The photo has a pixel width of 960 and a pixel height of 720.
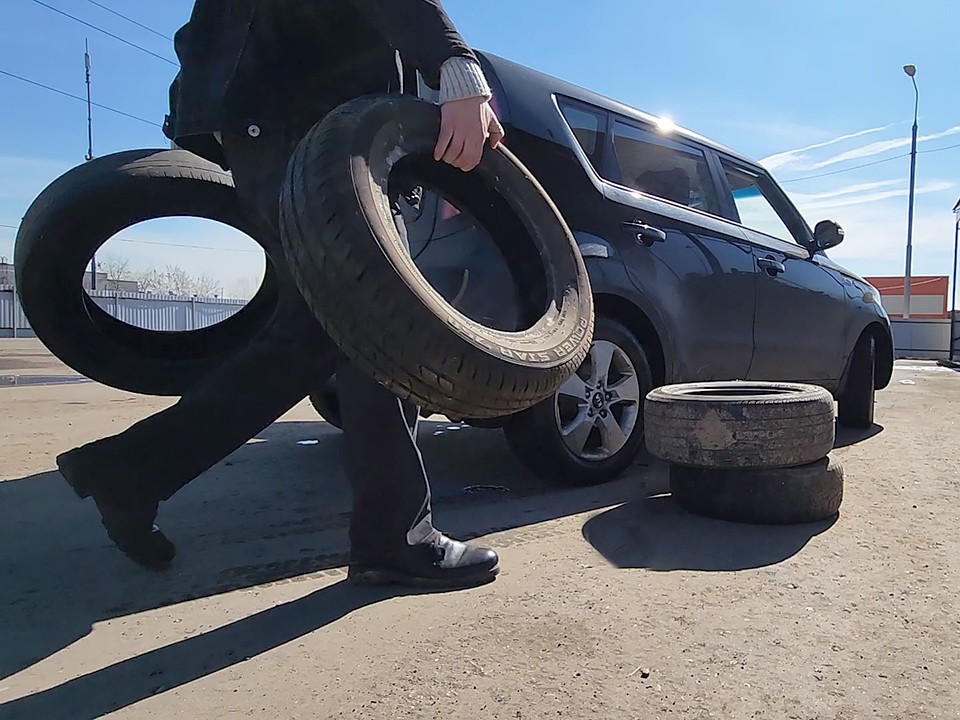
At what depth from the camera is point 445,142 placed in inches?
87.7

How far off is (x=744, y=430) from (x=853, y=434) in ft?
9.47

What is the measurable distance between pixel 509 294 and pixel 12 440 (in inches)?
144

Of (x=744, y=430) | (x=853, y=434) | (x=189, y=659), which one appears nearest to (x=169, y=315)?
(x=853, y=434)

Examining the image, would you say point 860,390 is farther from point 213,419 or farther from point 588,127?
point 213,419

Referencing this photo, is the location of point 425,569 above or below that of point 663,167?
below

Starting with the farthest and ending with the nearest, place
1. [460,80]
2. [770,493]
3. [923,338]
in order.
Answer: [923,338] → [770,493] → [460,80]

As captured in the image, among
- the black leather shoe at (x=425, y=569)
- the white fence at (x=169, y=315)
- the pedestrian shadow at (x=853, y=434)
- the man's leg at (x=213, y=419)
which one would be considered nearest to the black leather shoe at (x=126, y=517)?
the man's leg at (x=213, y=419)

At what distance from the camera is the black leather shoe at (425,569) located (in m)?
2.33

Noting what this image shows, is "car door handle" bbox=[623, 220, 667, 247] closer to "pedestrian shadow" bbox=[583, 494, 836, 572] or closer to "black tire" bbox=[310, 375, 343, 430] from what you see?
"pedestrian shadow" bbox=[583, 494, 836, 572]

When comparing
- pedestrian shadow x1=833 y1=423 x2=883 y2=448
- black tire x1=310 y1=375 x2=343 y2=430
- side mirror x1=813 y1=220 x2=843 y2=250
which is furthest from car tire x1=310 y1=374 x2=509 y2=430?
side mirror x1=813 y1=220 x2=843 y2=250

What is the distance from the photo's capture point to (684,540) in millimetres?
2857

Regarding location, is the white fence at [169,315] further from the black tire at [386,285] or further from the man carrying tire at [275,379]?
the black tire at [386,285]

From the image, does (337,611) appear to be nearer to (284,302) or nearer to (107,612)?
(107,612)

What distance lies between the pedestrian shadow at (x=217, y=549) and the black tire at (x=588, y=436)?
109mm
